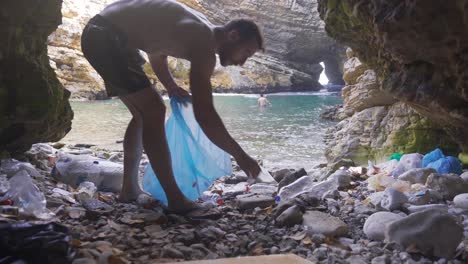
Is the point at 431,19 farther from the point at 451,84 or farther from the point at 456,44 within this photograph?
the point at 451,84

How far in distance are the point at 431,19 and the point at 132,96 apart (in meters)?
1.73

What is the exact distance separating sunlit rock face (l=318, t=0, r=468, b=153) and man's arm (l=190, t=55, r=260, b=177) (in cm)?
113

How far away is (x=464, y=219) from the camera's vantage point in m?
2.38

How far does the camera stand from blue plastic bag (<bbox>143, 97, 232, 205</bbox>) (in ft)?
8.77

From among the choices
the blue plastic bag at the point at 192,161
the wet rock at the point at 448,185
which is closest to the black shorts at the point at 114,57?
the blue plastic bag at the point at 192,161

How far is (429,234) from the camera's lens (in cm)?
191

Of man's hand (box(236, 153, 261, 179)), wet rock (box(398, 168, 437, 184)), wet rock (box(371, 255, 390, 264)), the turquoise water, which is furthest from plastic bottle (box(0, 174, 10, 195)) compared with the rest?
the turquoise water

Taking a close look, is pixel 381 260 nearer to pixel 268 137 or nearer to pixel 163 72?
pixel 163 72

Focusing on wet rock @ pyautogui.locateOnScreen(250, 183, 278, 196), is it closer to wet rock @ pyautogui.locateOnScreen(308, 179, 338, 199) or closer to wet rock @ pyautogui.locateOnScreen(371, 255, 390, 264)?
wet rock @ pyautogui.locateOnScreen(308, 179, 338, 199)

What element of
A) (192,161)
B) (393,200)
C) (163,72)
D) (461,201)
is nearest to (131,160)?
(192,161)

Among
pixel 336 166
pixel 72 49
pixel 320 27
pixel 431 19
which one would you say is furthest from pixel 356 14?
pixel 320 27

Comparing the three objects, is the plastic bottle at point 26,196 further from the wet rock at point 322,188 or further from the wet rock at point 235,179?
the wet rock at point 235,179

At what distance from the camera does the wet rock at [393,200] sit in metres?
2.57

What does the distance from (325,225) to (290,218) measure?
0.21 m
